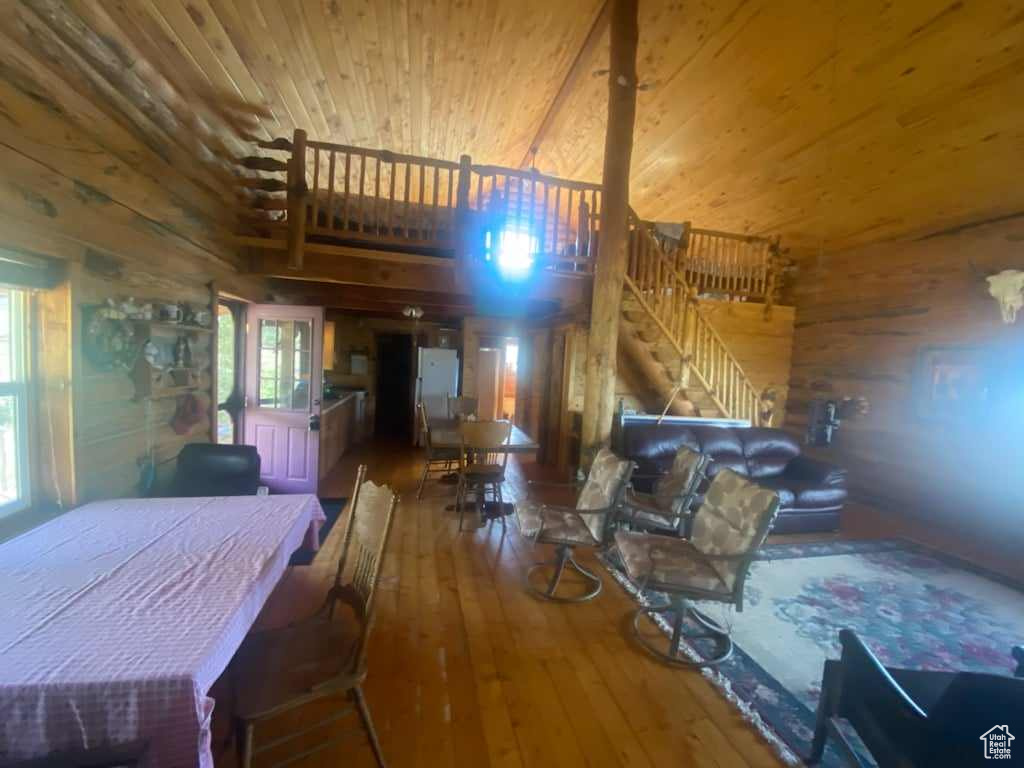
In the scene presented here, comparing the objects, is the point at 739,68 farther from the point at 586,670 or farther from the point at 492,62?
the point at 586,670

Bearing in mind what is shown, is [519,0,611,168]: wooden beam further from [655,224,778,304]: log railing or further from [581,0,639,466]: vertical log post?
[655,224,778,304]: log railing

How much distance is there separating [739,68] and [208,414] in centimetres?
518

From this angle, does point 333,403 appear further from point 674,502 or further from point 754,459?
point 754,459

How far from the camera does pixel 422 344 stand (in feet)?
25.7

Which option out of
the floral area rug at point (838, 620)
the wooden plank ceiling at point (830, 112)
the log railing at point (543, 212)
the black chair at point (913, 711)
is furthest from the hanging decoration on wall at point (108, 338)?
the wooden plank ceiling at point (830, 112)

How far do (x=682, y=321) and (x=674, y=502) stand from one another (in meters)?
2.66

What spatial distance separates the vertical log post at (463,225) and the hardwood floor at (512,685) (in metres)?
2.54

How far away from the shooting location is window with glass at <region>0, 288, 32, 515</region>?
190 centimetres

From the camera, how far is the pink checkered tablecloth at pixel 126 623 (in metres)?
0.96

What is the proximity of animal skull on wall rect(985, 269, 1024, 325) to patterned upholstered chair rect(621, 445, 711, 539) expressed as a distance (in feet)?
11.3

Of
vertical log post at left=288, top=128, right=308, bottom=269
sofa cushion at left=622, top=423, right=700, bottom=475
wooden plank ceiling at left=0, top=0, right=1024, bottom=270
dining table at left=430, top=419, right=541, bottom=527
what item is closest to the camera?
wooden plank ceiling at left=0, top=0, right=1024, bottom=270

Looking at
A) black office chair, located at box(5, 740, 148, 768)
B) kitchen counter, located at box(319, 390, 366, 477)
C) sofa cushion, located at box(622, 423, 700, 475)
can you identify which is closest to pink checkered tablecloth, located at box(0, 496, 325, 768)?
black office chair, located at box(5, 740, 148, 768)

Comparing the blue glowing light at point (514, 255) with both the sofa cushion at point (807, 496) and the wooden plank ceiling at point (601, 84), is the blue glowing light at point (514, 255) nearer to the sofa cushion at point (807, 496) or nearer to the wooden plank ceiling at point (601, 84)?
the wooden plank ceiling at point (601, 84)

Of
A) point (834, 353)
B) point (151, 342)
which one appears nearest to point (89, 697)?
point (151, 342)
